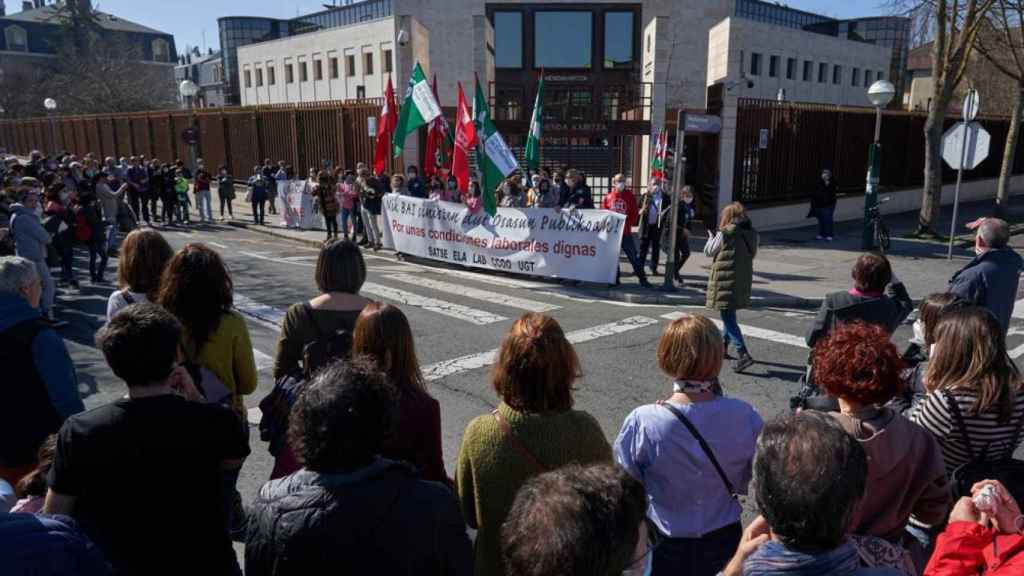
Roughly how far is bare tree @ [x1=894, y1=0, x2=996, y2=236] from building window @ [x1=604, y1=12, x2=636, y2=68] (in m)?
13.6

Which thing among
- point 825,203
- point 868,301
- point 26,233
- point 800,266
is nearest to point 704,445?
point 868,301

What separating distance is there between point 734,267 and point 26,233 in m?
8.63

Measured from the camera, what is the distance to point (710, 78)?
20062 mm

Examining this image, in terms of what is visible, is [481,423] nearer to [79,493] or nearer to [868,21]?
[79,493]

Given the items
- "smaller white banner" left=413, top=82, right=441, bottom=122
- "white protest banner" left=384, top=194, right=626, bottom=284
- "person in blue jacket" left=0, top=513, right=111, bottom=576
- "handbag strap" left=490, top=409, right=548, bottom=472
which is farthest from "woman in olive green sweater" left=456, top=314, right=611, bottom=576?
"smaller white banner" left=413, top=82, right=441, bottom=122

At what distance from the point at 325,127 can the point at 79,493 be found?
21436 mm

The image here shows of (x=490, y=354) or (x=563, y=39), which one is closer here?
(x=490, y=354)

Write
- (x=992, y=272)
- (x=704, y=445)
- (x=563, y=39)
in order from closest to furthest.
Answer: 1. (x=704, y=445)
2. (x=992, y=272)
3. (x=563, y=39)

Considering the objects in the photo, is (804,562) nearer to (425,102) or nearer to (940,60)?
(425,102)

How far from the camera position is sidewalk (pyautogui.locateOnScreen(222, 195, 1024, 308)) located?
38.6 feet

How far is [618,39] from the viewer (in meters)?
31.2

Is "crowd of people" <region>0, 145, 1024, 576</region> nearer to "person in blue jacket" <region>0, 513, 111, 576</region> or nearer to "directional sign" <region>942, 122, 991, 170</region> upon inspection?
"person in blue jacket" <region>0, 513, 111, 576</region>

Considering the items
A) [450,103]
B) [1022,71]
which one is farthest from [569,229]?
[450,103]

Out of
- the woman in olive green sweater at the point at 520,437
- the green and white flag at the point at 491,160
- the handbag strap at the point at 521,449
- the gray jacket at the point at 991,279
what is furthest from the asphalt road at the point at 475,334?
the handbag strap at the point at 521,449
